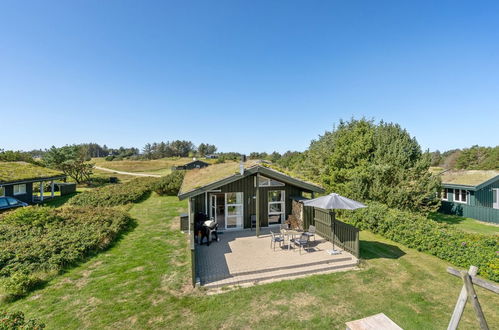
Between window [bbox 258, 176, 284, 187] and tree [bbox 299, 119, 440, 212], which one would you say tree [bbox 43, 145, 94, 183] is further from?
tree [bbox 299, 119, 440, 212]

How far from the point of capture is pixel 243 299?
6.90m

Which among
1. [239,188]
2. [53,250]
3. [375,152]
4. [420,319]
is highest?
[375,152]

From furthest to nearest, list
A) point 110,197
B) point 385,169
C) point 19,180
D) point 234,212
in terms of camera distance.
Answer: point 110,197
point 19,180
point 385,169
point 234,212

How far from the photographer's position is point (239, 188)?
41.1 feet

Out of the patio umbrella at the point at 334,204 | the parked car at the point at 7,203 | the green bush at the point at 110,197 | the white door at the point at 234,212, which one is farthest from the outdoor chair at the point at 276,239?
the parked car at the point at 7,203

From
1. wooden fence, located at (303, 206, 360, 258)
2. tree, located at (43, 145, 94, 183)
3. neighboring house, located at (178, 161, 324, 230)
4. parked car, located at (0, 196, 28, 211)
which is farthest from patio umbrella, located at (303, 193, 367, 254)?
tree, located at (43, 145, 94, 183)

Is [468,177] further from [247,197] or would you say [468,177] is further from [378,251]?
[247,197]

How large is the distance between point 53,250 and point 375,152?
20.0 m

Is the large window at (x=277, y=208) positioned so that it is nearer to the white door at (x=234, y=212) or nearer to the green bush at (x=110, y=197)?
the white door at (x=234, y=212)

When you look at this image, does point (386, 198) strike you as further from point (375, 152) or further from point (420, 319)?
point (420, 319)

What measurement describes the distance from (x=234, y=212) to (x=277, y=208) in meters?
2.53

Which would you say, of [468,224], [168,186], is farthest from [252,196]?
[468,224]

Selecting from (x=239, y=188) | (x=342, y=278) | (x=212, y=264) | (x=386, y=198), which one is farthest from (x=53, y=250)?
(x=386, y=198)

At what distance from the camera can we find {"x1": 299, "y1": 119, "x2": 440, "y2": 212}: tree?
53.3ft
